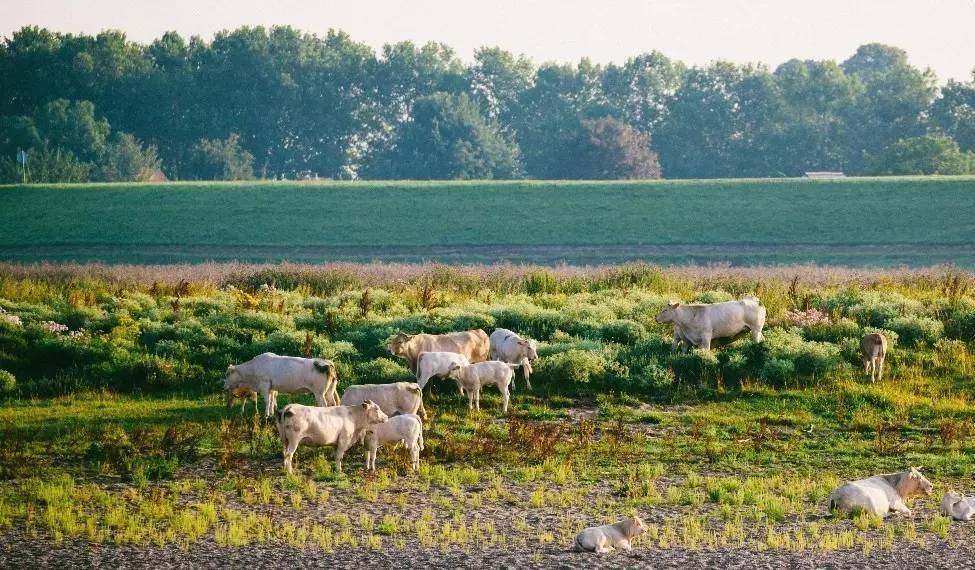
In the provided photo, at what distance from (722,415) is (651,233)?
166ft

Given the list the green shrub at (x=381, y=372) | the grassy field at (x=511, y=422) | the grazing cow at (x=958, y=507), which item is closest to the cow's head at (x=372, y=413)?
the grassy field at (x=511, y=422)

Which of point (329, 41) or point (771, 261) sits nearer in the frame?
point (771, 261)

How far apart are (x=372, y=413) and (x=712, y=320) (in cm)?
973

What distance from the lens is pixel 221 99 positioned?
119 m

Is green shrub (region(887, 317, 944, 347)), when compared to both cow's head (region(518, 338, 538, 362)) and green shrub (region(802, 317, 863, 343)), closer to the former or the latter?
green shrub (region(802, 317, 863, 343))

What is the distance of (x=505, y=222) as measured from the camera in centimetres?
7656

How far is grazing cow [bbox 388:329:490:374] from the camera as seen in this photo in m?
24.1

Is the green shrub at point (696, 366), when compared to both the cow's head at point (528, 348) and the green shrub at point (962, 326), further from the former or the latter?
the green shrub at point (962, 326)

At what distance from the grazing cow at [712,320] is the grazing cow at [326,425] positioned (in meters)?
9.09

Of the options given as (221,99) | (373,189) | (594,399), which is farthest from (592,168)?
(594,399)

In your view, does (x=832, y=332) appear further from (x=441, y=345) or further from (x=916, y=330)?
(x=441, y=345)

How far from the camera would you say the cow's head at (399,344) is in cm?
2398

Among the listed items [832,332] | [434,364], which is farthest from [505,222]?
[434,364]

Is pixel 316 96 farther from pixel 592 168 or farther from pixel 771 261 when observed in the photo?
pixel 771 261
